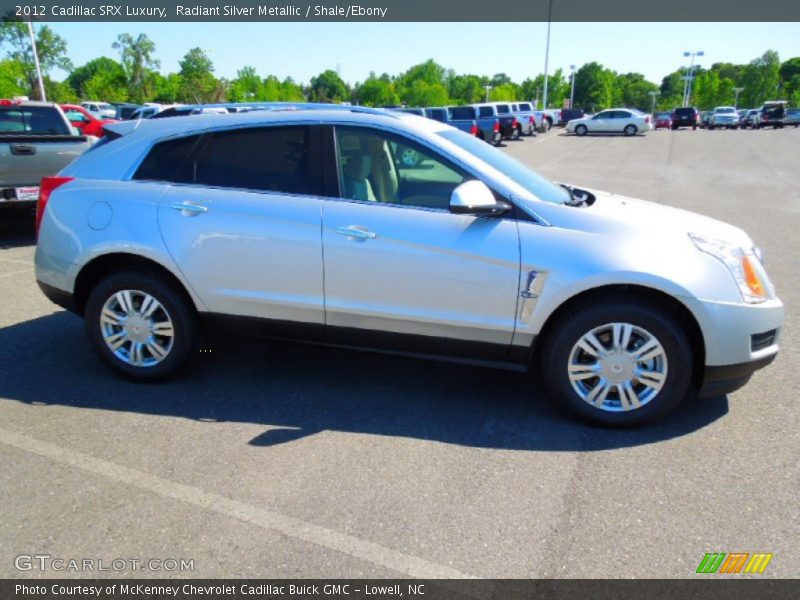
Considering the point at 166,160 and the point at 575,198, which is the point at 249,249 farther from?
the point at 575,198

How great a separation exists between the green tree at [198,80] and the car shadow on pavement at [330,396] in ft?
151

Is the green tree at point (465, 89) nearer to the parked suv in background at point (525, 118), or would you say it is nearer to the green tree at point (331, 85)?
the green tree at point (331, 85)

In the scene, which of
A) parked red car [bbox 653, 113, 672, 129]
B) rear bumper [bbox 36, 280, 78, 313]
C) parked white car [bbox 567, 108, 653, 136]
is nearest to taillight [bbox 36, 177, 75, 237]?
rear bumper [bbox 36, 280, 78, 313]

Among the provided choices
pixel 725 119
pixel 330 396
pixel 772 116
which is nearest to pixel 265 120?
pixel 330 396

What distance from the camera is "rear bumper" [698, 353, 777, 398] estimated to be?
3193 millimetres

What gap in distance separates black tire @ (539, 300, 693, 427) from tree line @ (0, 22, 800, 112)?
3804 cm

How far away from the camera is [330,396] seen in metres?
3.79

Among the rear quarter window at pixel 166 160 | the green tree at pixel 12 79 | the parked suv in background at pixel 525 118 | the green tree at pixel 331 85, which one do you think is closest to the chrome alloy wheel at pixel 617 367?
the rear quarter window at pixel 166 160

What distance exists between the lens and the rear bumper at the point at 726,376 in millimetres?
3193

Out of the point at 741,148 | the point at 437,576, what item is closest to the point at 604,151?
the point at 741,148

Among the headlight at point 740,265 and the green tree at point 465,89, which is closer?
the headlight at point 740,265

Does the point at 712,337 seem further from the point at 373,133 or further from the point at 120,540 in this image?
the point at 120,540

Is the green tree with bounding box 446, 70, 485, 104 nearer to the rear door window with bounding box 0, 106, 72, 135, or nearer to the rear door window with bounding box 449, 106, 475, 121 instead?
the rear door window with bounding box 449, 106, 475, 121
